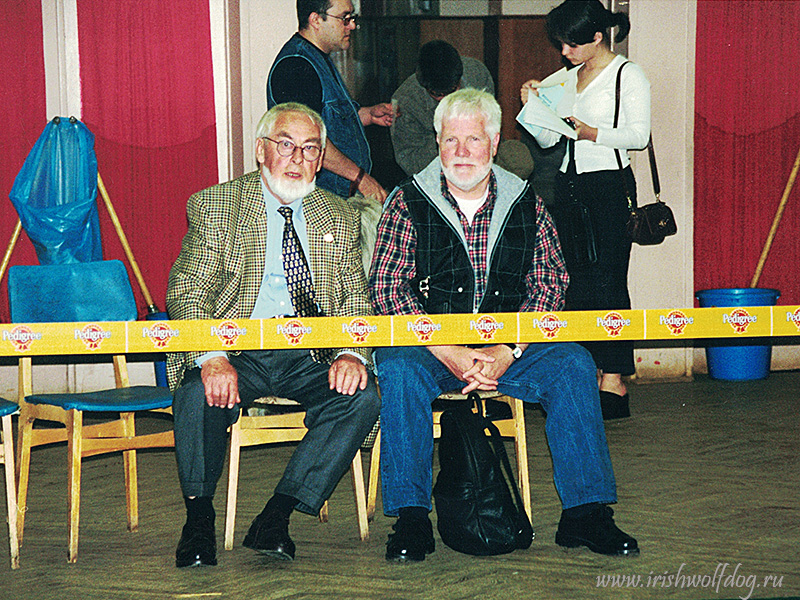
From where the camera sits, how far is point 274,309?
2.97 metres

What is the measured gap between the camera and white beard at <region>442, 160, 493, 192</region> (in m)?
2.97

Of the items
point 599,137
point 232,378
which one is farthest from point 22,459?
point 599,137

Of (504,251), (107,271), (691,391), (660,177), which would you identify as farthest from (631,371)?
(107,271)

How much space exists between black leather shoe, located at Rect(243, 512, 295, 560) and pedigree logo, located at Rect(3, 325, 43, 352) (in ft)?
2.72

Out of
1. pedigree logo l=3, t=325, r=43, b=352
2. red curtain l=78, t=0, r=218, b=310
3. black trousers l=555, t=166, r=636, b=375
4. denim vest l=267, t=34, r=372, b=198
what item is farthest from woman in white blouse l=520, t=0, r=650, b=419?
pedigree logo l=3, t=325, r=43, b=352

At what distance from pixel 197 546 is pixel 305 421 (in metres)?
0.48

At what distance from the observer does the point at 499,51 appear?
5.93 metres

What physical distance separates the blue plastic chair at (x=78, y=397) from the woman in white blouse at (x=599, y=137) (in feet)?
6.98

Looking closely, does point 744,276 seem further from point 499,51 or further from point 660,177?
point 499,51

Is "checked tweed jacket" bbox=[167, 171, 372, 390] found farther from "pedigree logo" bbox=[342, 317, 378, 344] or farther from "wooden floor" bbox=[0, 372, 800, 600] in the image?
"wooden floor" bbox=[0, 372, 800, 600]

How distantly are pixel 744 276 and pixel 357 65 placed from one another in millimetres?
2871

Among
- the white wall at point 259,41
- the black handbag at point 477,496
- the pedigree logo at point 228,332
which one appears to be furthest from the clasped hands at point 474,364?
the white wall at point 259,41

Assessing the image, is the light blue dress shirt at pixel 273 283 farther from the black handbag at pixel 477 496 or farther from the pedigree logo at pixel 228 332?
the black handbag at pixel 477 496

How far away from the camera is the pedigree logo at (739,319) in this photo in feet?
9.53
